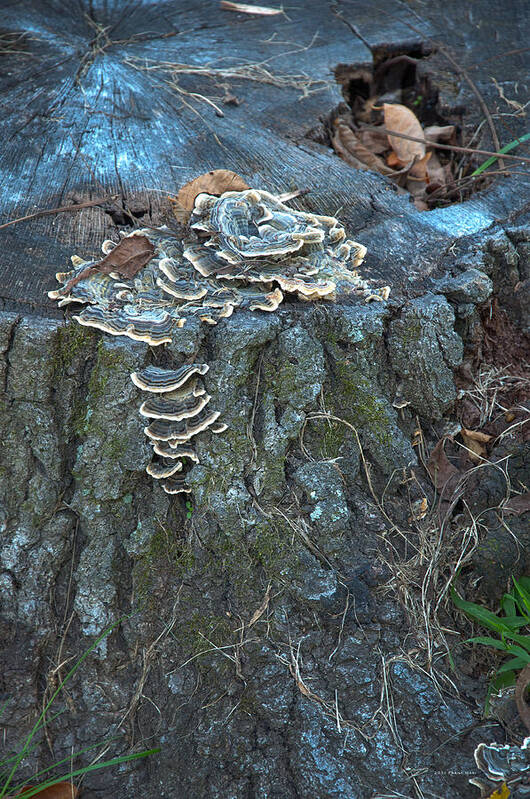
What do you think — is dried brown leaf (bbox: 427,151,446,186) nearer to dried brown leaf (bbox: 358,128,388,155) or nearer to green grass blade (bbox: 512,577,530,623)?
dried brown leaf (bbox: 358,128,388,155)

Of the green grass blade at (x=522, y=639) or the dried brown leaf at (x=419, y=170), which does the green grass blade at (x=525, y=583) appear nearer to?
the green grass blade at (x=522, y=639)

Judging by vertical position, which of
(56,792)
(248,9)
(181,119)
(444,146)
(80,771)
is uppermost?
(248,9)

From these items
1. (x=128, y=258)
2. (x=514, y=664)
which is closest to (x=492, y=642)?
(x=514, y=664)

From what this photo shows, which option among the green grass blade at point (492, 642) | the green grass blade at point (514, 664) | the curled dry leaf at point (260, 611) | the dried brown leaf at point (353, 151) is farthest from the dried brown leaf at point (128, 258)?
the green grass blade at point (514, 664)

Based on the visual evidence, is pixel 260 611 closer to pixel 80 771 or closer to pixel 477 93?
pixel 80 771

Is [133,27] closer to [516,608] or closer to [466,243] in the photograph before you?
[466,243]

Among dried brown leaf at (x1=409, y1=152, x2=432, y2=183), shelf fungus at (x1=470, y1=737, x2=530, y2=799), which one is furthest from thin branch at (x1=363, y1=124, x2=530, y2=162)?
shelf fungus at (x1=470, y1=737, x2=530, y2=799)
